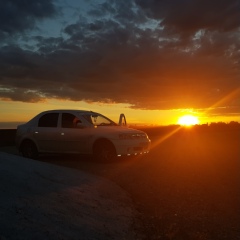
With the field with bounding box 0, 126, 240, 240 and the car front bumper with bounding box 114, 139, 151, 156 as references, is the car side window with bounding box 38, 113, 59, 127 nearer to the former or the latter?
the field with bounding box 0, 126, 240, 240

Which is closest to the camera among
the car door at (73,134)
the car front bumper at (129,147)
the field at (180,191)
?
the field at (180,191)

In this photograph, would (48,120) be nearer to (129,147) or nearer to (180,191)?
(129,147)

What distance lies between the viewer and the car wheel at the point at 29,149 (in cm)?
1484

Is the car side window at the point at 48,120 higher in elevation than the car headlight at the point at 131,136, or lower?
higher

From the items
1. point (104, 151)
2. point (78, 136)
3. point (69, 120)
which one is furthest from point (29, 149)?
point (104, 151)

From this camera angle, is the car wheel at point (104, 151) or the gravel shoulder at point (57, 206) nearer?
the gravel shoulder at point (57, 206)

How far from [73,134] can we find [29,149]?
1941 millimetres

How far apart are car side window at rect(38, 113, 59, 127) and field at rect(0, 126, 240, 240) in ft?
4.02

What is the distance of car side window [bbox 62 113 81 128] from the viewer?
14.3m

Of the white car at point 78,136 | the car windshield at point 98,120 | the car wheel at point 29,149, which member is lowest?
the car wheel at point 29,149

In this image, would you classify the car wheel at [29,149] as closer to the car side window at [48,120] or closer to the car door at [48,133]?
the car door at [48,133]

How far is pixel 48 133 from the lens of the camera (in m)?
14.5

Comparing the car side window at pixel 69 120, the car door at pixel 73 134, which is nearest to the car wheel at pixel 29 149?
the car door at pixel 73 134

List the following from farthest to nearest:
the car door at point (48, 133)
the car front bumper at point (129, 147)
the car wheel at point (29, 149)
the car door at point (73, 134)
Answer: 1. the car wheel at point (29, 149)
2. the car door at point (48, 133)
3. the car door at point (73, 134)
4. the car front bumper at point (129, 147)
